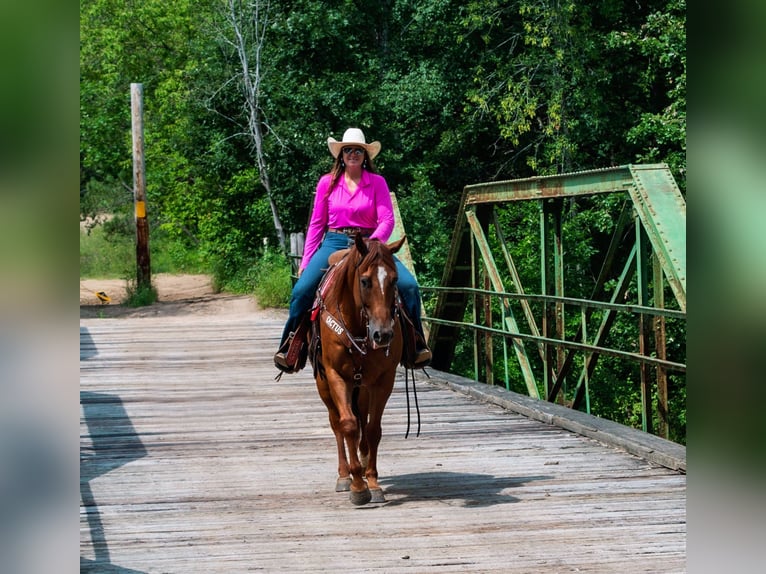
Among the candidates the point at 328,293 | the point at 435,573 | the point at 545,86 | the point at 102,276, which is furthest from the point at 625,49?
the point at 102,276

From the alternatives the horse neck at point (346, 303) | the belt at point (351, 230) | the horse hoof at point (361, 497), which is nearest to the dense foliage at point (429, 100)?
the belt at point (351, 230)

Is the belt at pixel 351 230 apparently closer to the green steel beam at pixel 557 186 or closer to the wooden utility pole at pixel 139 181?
the green steel beam at pixel 557 186

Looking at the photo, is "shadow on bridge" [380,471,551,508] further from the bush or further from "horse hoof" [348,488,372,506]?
the bush

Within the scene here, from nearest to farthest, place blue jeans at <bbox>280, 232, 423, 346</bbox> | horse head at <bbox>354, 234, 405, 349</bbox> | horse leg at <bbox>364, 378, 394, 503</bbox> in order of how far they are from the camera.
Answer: horse head at <bbox>354, 234, 405, 349</bbox>, horse leg at <bbox>364, 378, 394, 503</bbox>, blue jeans at <bbox>280, 232, 423, 346</bbox>

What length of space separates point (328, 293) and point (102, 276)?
30472 millimetres

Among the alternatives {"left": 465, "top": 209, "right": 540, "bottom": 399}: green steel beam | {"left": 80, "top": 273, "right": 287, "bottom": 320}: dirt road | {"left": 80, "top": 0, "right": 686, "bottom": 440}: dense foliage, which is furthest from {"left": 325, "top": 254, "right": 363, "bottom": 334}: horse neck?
{"left": 80, "top": 273, "right": 287, "bottom": 320}: dirt road

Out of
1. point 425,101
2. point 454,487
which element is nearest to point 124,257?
point 425,101

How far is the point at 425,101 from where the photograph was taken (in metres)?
25.2

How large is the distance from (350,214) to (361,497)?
173cm

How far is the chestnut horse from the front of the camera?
647 centimetres

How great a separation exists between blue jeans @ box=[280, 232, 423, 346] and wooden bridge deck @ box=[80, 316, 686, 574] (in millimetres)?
1130
